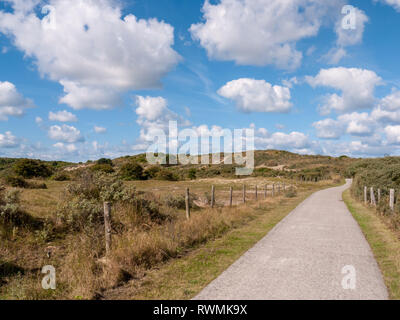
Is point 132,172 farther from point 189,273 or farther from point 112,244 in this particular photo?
point 189,273

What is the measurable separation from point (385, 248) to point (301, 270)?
3783 mm

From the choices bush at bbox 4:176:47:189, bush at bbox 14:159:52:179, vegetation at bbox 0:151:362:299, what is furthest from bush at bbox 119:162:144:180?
vegetation at bbox 0:151:362:299

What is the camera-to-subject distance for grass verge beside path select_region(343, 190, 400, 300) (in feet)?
18.6

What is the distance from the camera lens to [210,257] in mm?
7605

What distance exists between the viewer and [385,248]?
8.48 metres

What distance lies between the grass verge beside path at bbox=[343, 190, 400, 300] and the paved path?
0.51ft

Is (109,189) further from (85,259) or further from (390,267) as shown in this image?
(390,267)

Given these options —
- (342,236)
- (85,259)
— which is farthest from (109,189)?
(342,236)

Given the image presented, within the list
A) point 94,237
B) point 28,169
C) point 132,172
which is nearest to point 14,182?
point 94,237

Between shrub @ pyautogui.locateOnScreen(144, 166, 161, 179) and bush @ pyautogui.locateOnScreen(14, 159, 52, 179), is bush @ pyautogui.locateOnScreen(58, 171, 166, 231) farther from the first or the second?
shrub @ pyautogui.locateOnScreen(144, 166, 161, 179)

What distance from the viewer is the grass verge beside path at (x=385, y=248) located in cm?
568

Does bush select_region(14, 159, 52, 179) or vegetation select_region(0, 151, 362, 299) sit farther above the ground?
bush select_region(14, 159, 52, 179)

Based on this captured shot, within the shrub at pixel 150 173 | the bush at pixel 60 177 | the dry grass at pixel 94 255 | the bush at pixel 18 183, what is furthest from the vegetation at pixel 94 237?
the shrub at pixel 150 173
